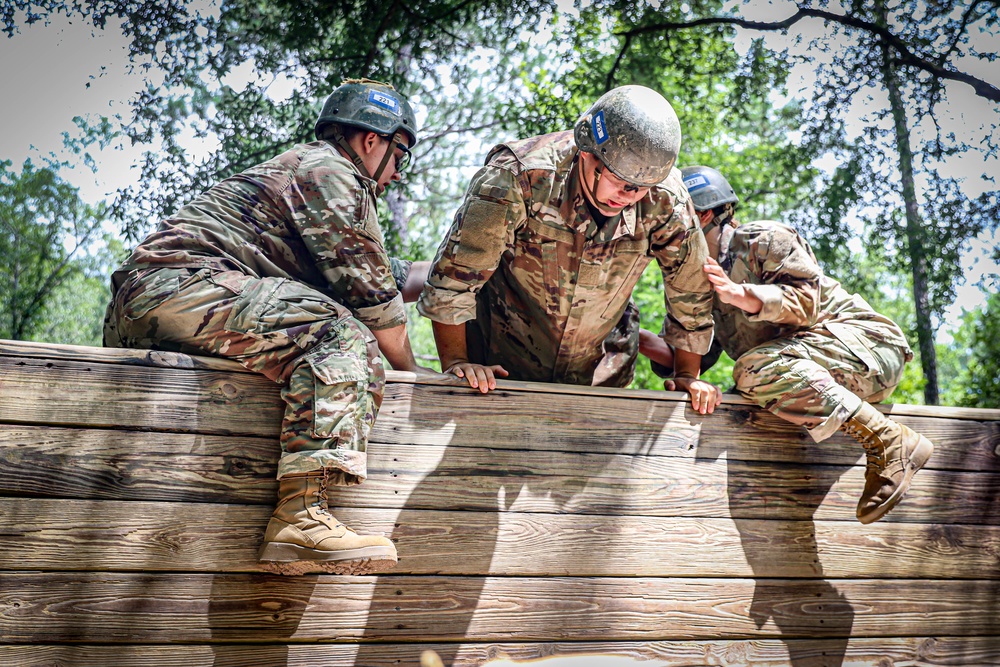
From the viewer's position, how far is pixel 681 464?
3.23 meters

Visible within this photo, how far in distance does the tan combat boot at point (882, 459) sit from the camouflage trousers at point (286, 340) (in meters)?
2.06

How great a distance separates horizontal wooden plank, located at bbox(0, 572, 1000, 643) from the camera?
2396 millimetres

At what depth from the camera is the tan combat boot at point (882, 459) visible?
125 inches

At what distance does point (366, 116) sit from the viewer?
3301 millimetres

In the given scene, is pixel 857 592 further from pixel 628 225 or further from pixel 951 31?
pixel 951 31

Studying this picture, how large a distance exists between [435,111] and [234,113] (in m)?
3.25

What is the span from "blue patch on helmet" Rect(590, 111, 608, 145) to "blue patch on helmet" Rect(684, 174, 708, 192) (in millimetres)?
1157

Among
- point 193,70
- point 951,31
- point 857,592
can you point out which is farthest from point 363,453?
point 951,31

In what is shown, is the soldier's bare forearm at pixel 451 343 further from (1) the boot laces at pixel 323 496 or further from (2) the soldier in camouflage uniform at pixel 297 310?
(1) the boot laces at pixel 323 496

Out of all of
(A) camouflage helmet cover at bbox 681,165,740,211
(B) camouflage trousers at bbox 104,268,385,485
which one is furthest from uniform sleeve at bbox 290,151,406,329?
(A) camouflage helmet cover at bbox 681,165,740,211

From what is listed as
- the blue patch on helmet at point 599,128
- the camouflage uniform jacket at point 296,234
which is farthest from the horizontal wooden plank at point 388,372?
the blue patch on helmet at point 599,128

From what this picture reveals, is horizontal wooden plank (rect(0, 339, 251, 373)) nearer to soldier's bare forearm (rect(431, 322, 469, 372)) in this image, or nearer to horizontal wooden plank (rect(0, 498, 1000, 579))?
horizontal wooden plank (rect(0, 498, 1000, 579))

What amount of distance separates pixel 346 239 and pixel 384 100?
0.93 metres

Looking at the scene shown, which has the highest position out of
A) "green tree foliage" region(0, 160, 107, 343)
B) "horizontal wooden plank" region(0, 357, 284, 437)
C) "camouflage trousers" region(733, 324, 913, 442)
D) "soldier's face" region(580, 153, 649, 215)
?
"soldier's face" region(580, 153, 649, 215)
